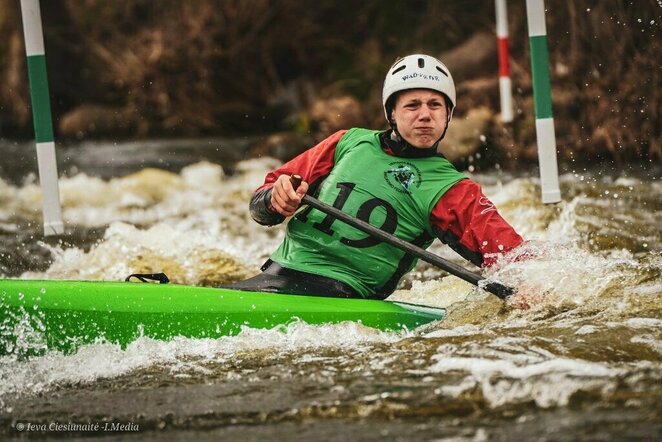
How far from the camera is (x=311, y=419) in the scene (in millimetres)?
2998

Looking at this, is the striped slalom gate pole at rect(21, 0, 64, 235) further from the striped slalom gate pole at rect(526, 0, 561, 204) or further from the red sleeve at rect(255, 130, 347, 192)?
the striped slalom gate pole at rect(526, 0, 561, 204)

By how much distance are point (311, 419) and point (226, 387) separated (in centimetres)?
47

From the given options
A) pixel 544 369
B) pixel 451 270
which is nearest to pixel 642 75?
pixel 451 270

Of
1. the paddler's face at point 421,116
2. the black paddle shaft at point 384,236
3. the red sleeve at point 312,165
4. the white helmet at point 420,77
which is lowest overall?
the black paddle shaft at point 384,236

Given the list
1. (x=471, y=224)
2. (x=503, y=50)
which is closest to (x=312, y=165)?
(x=471, y=224)

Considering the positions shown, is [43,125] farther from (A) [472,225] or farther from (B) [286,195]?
(A) [472,225]

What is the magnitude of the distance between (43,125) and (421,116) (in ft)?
7.29

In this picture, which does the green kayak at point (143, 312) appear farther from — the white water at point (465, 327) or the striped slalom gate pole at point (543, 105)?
the striped slalom gate pole at point (543, 105)

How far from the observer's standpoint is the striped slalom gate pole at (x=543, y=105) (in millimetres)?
5348

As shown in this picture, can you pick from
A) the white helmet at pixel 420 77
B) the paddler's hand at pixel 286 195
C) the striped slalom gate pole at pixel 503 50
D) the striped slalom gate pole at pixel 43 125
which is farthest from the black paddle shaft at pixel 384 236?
the striped slalom gate pole at pixel 503 50

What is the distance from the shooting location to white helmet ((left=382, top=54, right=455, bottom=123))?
4.19m

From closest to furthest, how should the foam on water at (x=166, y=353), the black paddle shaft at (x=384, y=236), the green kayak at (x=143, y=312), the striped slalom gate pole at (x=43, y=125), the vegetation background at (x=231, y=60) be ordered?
1. the foam on water at (x=166, y=353)
2. the green kayak at (x=143, y=312)
3. the black paddle shaft at (x=384, y=236)
4. the striped slalom gate pole at (x=43, y=125)
5. the vegetation background at (x=231, y=60)

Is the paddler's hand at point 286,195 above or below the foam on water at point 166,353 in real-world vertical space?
above

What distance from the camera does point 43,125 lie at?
5.39m
